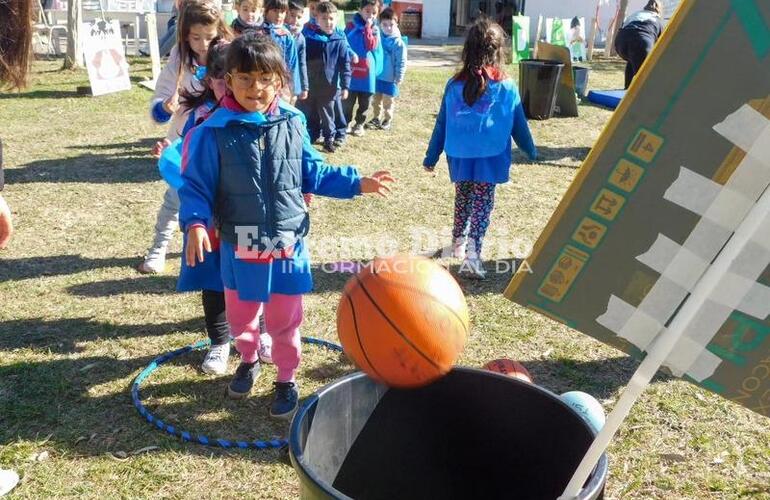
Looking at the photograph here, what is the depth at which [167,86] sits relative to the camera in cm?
550

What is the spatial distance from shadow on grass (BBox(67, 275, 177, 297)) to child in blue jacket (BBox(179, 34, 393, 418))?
1732 millimetres

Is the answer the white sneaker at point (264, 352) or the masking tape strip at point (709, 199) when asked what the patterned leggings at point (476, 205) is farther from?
the masking tape strip at point (709, 199)

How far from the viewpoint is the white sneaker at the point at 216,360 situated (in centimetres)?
419

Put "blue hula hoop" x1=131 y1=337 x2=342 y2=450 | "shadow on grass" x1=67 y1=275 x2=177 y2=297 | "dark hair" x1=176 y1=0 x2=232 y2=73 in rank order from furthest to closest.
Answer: "shadow on grass" x1=67 y1=275 x2=177 y2=297, "dark hair" x1=176 y1=0 x2=232 y2=73, "blue hula hoop" x1=131 y1=337 x2=342 y2=450

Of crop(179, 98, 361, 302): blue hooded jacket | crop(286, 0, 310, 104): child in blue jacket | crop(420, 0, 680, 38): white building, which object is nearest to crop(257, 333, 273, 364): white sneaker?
crop(179, 98, 361, 302): blue hooded jacket

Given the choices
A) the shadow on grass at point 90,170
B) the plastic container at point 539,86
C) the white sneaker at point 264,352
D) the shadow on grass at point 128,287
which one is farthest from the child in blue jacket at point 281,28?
the plastic container at point 539,86

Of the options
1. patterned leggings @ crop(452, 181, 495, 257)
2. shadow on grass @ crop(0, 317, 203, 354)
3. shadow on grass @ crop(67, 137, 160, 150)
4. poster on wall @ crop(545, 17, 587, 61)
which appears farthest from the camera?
Answer: poster on wall @ crop(545, 17, 587, 61)

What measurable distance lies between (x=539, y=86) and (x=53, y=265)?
28.0 ft

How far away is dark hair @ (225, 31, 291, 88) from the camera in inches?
129

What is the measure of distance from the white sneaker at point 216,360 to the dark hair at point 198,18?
210 cm

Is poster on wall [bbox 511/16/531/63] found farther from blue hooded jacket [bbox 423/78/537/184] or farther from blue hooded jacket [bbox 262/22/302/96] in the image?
blue hooded jacket [bbox 423/78/537/184]

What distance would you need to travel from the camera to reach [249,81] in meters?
3.34

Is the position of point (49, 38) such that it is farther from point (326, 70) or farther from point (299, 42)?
point (299, 42)

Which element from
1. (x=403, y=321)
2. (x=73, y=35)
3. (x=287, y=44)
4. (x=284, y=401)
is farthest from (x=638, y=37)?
(x=73, y=35)
